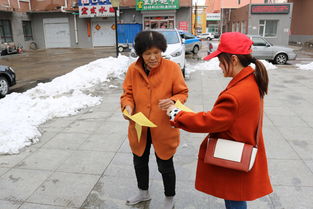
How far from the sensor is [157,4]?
80.1ft

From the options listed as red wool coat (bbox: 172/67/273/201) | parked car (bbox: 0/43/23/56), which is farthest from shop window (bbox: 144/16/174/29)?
red wool coat (bbox: 172/67/273/201)

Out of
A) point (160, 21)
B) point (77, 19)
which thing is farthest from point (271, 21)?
point (77, 19)

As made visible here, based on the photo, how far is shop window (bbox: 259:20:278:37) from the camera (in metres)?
24.9

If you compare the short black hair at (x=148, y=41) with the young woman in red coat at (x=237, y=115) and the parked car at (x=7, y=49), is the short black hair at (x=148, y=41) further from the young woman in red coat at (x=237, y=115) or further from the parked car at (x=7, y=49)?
the parked car at (x=7, y=49)

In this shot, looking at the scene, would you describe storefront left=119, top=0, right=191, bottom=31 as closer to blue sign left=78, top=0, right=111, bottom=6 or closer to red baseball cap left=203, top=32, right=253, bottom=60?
blue sign left=78, top=0, right=111, bottom=6

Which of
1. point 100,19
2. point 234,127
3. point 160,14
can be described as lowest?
point 234,127

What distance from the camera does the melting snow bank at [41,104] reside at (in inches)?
173

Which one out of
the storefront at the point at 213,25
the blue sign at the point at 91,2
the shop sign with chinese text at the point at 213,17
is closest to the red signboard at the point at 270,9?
the blue sign at the point at 91,2

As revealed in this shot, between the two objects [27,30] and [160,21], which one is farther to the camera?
[27,30]

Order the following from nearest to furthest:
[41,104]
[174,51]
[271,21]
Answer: [41,104], [174,51], [271,21]

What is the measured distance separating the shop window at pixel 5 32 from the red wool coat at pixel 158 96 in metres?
25.9

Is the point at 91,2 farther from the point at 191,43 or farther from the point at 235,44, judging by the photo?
the point at 235,44

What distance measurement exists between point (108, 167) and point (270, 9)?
984 inches

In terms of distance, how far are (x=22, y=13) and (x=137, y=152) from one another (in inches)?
1131
